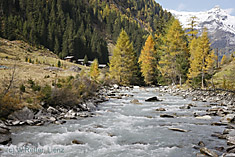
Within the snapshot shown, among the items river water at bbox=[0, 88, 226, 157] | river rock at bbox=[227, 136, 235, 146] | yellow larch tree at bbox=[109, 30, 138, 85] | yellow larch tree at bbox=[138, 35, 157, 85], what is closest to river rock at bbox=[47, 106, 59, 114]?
river water at bbox=[0, 88, 226, 157]

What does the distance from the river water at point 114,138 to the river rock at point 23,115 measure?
114 centimetres

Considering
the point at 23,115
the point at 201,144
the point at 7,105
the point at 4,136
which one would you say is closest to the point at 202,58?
the point at 201,144

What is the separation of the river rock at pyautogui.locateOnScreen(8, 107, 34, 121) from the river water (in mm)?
1137

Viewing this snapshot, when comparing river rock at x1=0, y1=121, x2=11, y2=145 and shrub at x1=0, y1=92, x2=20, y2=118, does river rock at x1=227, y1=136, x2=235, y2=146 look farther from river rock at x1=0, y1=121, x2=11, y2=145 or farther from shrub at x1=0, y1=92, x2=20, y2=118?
shrub at x1=0, y1=92, x2=20, y2=118

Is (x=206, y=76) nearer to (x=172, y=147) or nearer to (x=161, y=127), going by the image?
(x=161, y=127)

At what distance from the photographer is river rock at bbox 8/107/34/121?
32.9ft

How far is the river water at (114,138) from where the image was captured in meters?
6.77

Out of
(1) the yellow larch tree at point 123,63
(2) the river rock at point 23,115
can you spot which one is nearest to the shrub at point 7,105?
(2) the river rock at point 23,115

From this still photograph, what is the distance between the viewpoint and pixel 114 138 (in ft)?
27.2

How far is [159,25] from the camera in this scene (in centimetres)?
5100

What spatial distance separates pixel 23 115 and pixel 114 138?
523 centimetres

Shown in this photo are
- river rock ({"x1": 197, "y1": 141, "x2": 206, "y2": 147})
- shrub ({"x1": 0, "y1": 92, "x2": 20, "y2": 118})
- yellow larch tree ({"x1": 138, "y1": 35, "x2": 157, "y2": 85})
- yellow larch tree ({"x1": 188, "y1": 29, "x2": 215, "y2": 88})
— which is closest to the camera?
river rock ({"x1": 197, "y1": 141, "x2": 206, "y2": 147})

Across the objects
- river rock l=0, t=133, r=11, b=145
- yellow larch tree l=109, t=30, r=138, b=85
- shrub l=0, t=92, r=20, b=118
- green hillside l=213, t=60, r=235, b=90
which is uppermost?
yellow larch tree l=109, t=30, r=138, b=85

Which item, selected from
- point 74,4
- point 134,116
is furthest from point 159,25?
point 74,4
